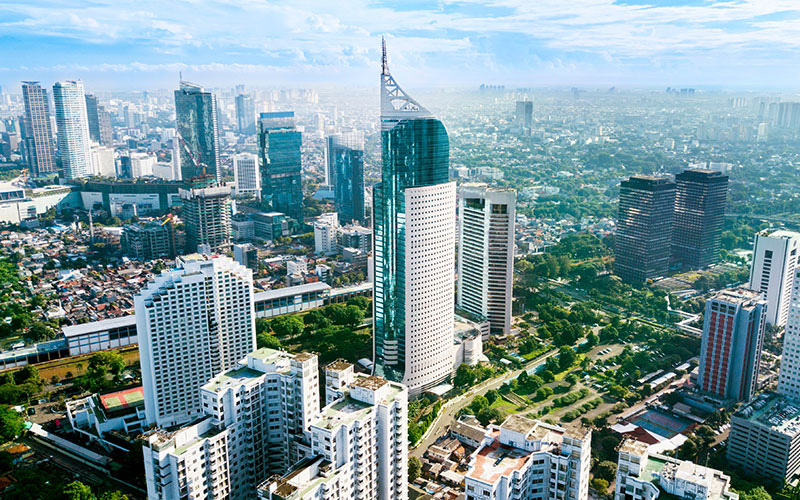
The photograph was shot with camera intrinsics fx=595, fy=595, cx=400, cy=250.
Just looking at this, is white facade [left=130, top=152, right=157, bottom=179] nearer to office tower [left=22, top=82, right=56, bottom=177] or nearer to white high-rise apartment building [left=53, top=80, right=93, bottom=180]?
white high-rise apartment building [left=53, top=80, right=93, bottom=180]

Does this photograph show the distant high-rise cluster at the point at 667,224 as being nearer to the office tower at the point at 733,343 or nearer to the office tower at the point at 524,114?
the office tower at the point at 733,343

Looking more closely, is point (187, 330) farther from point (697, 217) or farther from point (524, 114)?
point (524, 114)

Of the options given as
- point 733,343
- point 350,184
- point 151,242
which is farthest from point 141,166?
point 733,343

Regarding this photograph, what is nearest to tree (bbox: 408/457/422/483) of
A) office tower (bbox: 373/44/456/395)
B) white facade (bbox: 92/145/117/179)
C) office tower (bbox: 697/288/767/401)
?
office tower (bbox: 373/44/456/395)

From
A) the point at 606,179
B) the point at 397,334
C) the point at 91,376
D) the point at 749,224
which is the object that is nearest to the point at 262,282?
the point at 91,376

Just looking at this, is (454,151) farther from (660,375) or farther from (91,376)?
(91,376)

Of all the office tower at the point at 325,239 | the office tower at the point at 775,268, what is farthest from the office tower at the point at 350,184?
the office tower at the point at 775,268
